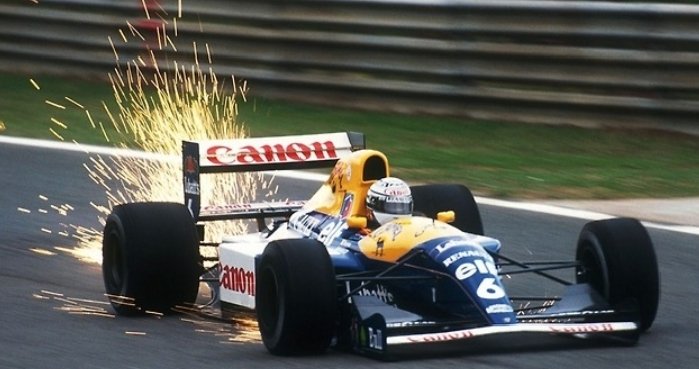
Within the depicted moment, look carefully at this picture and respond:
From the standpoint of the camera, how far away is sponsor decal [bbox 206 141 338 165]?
30.4 ft

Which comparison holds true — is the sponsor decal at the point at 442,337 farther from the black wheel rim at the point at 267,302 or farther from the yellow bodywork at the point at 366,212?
the black wheel rim at the point at 267,302

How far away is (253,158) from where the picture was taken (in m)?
9.34

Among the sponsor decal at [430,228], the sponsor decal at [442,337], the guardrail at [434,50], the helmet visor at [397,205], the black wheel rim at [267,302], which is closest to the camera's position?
the sponsor decal at [442,337]

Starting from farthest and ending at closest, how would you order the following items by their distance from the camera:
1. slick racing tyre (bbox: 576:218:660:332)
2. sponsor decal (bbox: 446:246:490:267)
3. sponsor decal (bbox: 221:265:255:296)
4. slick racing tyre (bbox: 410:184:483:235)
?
slick racing tyre (bbox: 410:184:483:235) → sponsor decal (bbox: 221:265:255:296) → slick racing tyre (bbox: 576:218:660:332) → sponsor decal (bbox: 446:246:490:267)

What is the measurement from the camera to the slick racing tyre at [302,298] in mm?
7277

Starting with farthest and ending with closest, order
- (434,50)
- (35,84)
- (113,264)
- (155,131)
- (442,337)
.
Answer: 1. (35,84)
2. (434,50)
3. (155,131)
4. (113,264)
5. (442,337)

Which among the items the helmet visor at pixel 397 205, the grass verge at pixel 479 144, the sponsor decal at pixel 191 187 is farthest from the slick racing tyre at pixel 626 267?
the grass verge at pixel 479 144

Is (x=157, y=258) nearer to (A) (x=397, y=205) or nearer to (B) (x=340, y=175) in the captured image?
(B) (x=340, y=175)

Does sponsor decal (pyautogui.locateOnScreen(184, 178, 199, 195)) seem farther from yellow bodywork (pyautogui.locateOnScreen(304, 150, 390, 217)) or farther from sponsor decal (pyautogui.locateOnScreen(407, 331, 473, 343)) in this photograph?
sponsor decal (pyautogui.locateOnScreen(407, 331, 473, 343))

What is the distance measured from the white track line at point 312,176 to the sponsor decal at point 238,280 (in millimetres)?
3590

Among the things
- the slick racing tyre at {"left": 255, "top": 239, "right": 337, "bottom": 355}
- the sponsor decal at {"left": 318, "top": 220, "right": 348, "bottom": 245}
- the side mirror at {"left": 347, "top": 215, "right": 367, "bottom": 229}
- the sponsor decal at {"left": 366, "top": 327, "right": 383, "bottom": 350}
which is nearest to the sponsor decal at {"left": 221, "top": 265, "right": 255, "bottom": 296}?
the sponsor decal at {"left": 318, "top": 220, "right": 348, "bottom": 245}

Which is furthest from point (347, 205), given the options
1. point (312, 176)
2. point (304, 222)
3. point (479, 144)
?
point (479, 144)

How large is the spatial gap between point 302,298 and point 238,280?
3.67ft

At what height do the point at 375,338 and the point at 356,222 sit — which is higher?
the point at 356,222
